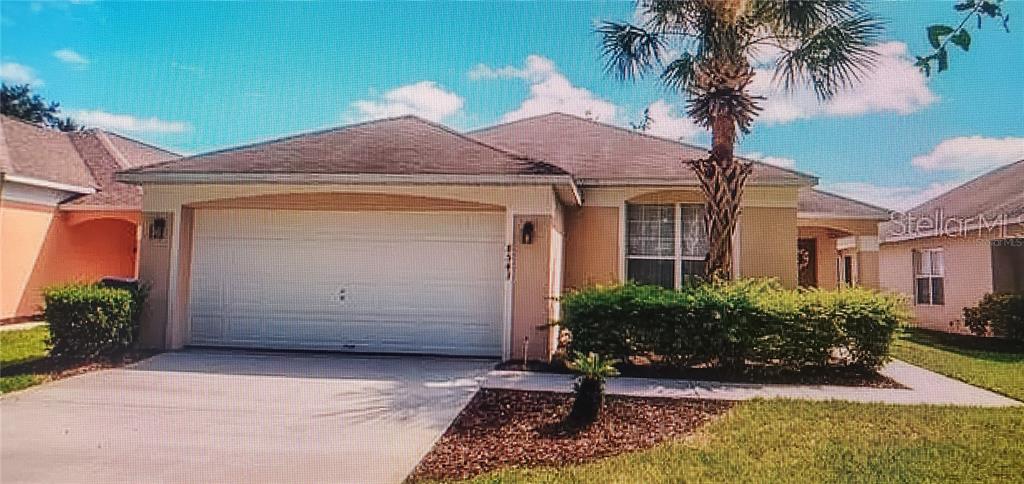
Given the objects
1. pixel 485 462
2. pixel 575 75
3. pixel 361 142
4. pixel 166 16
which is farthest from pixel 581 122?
pixel 166 16

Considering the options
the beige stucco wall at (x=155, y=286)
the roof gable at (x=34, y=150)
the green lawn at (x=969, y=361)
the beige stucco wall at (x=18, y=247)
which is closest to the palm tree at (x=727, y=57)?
the green lawn at (x=969, y=361)

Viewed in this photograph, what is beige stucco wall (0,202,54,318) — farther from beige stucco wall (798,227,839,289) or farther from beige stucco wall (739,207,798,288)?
beige stucco wall (798,227,839,289)

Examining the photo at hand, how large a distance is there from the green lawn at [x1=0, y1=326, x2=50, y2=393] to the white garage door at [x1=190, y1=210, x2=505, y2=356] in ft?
9.15

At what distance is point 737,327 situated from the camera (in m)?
7.71

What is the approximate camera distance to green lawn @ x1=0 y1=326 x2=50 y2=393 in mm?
5418

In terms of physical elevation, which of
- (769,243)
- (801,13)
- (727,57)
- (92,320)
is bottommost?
(92,320)

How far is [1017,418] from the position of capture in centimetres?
575

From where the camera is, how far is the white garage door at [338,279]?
9.10 meters

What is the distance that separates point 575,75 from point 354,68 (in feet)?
8.22

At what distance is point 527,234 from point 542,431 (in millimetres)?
3715

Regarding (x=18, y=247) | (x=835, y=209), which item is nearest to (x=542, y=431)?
(x=18, y=247)

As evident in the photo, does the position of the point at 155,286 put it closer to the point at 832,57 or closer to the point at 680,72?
the point at 680,72

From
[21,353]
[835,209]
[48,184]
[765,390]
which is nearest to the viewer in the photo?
[48,184]

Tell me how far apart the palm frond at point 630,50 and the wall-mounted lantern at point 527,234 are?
2255 mm
